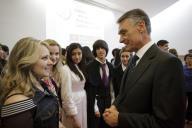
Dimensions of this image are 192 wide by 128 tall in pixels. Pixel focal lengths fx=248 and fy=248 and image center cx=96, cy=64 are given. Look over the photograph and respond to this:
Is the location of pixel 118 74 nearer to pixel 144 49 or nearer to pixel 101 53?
pixel 101 53

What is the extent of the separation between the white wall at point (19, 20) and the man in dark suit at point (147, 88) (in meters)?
3.42

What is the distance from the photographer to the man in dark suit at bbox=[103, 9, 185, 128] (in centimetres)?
133

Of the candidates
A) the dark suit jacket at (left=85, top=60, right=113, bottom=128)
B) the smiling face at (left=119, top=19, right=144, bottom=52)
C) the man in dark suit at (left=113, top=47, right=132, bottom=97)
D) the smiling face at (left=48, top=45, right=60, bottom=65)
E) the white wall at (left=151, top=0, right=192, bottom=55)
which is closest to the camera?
the smiling face at (left=119, top=19, right=144, bottom=52)

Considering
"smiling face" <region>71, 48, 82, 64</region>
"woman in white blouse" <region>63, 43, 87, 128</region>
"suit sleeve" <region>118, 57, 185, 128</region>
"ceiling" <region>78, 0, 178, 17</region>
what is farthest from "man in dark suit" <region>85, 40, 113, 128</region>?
"ceiling" <region>78, 0, 178, 17</region>

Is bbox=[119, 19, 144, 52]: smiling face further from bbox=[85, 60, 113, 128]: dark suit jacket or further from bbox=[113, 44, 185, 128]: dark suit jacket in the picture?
bbox=[85, 60, 113, 128]: dark suit jacket

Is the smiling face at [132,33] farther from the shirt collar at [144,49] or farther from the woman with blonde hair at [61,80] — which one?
the woman with blonde hair at [61,80]

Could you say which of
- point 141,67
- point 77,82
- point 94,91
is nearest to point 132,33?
point 141,67

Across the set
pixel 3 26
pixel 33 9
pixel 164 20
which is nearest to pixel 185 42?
pixel 164 20

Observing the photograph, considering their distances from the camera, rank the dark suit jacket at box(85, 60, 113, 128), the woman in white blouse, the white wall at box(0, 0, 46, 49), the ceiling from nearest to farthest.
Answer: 1. the woman in white blouse
2. the dark suit jacket at box(85, 60, 113, 128)
3. the white wall at box(0, 0, 46, 49)
4. the ceiling

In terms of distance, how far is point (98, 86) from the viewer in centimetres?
330

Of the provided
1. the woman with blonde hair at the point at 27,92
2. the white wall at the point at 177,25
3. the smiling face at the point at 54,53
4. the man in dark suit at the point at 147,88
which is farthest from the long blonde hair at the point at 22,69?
the white wall at the point at 177,25

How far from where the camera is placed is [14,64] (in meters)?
1.45

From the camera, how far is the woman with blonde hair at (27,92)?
1.30 metres

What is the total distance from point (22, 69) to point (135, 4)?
6.72 m
